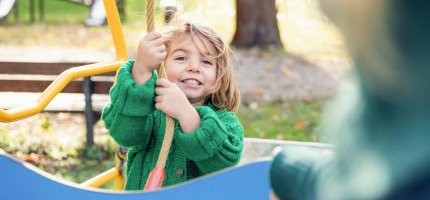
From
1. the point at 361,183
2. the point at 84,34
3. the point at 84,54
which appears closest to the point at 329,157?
the point at 361,183

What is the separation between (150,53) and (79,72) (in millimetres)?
559

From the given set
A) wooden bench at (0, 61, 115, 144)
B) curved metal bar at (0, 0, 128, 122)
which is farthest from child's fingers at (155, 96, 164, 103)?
wooden bench at (0, 61, 115, 144)

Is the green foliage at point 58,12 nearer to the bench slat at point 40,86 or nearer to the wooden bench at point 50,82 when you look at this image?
the wooden bench at point 50,82

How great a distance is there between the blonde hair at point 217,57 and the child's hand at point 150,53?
25cm

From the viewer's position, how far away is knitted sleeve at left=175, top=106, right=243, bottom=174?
5.73ft

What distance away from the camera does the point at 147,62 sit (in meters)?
1.66

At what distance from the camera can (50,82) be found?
4.13 metres

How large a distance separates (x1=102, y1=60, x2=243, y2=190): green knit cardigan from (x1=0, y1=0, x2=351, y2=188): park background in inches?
9.0

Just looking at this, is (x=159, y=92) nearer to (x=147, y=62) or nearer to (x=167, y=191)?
(x=147, y=62)

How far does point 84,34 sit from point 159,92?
6.68 m

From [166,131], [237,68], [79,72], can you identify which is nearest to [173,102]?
[166,131]

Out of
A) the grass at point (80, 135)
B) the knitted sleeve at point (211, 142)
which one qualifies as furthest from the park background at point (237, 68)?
the knitted sleeve at point (211, 142)

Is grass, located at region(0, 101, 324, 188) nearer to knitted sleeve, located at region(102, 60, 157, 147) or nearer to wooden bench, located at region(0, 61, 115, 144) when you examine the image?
wooden bench, located at region(0, 61, 115, 144)

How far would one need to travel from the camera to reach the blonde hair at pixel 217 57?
76.4 inches
